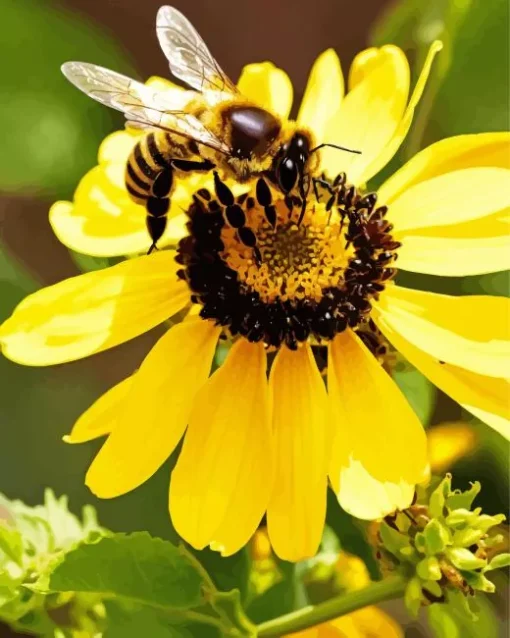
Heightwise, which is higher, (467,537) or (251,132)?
(251,132)

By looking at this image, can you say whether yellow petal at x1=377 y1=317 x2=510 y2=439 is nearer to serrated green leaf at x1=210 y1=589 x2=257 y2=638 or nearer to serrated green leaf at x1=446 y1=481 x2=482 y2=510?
serrated green leaf at x1=446 y1=481 x2=482 y2=510

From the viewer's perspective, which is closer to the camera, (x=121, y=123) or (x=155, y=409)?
(x=155, y=409)

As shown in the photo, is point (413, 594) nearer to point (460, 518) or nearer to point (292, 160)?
point (460, 518)

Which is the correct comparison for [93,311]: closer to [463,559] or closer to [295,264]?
[295,264]

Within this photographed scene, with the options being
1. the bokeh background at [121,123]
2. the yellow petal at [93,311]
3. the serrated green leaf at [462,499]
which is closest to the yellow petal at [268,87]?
the bokeh background at [121,123]

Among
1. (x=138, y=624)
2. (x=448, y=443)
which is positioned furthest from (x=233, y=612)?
(x=448, y=443)

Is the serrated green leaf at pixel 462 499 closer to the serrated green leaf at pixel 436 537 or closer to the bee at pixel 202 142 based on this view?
the serrated green leaf at pixel 436 537

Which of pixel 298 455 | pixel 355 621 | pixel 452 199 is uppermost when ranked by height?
pixel 452 199

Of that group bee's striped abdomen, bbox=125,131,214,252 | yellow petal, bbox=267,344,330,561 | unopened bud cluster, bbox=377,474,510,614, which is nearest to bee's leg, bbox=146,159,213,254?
bee's striped abdomen, bbox=125,131,214,252
